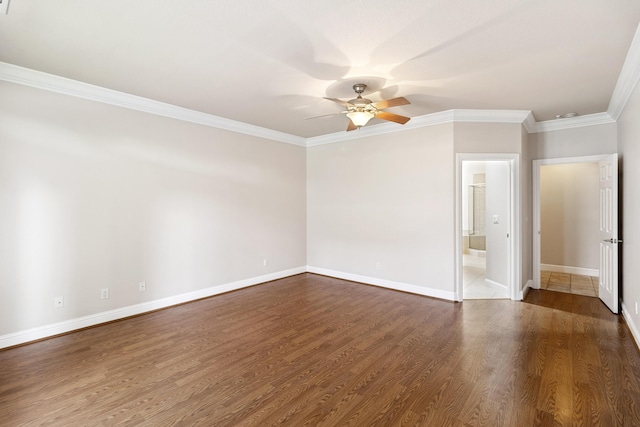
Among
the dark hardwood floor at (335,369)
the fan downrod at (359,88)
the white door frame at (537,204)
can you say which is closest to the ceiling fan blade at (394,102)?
the fan downrod at (359,88)

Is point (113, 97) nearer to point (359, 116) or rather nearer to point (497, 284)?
point (359, 116)

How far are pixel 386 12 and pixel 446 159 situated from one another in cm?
278

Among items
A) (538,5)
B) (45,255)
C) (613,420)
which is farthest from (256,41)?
(613,420)

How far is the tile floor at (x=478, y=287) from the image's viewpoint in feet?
15.5

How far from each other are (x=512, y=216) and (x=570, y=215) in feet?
8.64

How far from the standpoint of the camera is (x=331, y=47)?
2613mm

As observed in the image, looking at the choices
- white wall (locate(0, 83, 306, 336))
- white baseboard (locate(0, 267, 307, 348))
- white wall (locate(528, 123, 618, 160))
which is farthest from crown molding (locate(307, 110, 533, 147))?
white baseboard (locate(0, 267, 307, 348))

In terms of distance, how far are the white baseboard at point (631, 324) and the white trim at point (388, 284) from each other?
1798mm

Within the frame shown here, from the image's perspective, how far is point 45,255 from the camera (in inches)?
129

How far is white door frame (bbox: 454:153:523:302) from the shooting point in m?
4.43

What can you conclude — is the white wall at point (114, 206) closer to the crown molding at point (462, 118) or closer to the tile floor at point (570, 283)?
the crown molding at point (462, 118)

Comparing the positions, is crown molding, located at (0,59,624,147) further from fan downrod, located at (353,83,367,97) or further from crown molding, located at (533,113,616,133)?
fan downrod, located at (353,83,367,97)

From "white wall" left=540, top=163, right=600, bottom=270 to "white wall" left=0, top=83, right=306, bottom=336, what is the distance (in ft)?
18.1

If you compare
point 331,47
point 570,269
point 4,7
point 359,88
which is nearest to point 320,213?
point 359,88
